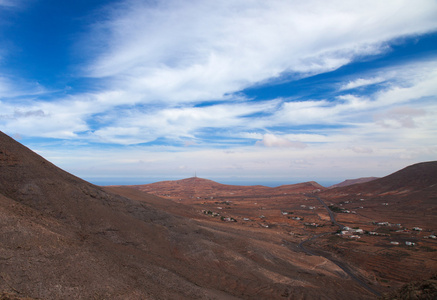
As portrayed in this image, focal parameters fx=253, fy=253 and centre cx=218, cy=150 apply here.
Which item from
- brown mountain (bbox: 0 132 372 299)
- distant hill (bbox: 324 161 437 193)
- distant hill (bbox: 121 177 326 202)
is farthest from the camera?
distant hill (bbox: 121 177 326 202)

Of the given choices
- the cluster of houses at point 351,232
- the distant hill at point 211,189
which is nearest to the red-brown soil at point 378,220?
the cluster of houses at point 351,232

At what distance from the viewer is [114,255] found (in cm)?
1683

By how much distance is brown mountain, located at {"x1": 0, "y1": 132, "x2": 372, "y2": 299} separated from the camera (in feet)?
39.6

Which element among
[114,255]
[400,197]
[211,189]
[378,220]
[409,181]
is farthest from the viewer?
[211,189]

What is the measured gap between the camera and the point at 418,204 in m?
74.6

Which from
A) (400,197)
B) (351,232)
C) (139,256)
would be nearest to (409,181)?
(400,197)

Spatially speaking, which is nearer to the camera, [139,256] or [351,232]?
[139,256]

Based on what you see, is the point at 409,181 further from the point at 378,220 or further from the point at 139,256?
the point at 139,256

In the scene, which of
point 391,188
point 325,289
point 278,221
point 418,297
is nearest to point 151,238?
point 325,289

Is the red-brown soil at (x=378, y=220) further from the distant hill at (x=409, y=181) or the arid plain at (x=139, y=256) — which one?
the arid plain at (x=139, y=256)

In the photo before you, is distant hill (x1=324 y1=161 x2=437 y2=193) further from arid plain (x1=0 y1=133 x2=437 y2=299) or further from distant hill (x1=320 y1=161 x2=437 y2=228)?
arid plain (x1=0 y1=133 x2=437 y2=299)

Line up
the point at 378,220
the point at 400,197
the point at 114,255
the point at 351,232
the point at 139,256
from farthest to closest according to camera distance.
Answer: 1. the point at 400,197
2. the point at 378,220
3. the point at 351,232
4. the point at 139,256
5. the point at 114,255

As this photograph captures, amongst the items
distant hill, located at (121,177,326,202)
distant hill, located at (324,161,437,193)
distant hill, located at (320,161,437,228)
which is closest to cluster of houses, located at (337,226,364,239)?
distant hill, located at (320,161,437,228)

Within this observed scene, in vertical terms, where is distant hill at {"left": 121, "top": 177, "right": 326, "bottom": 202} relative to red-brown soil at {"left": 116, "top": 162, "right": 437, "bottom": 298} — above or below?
above
